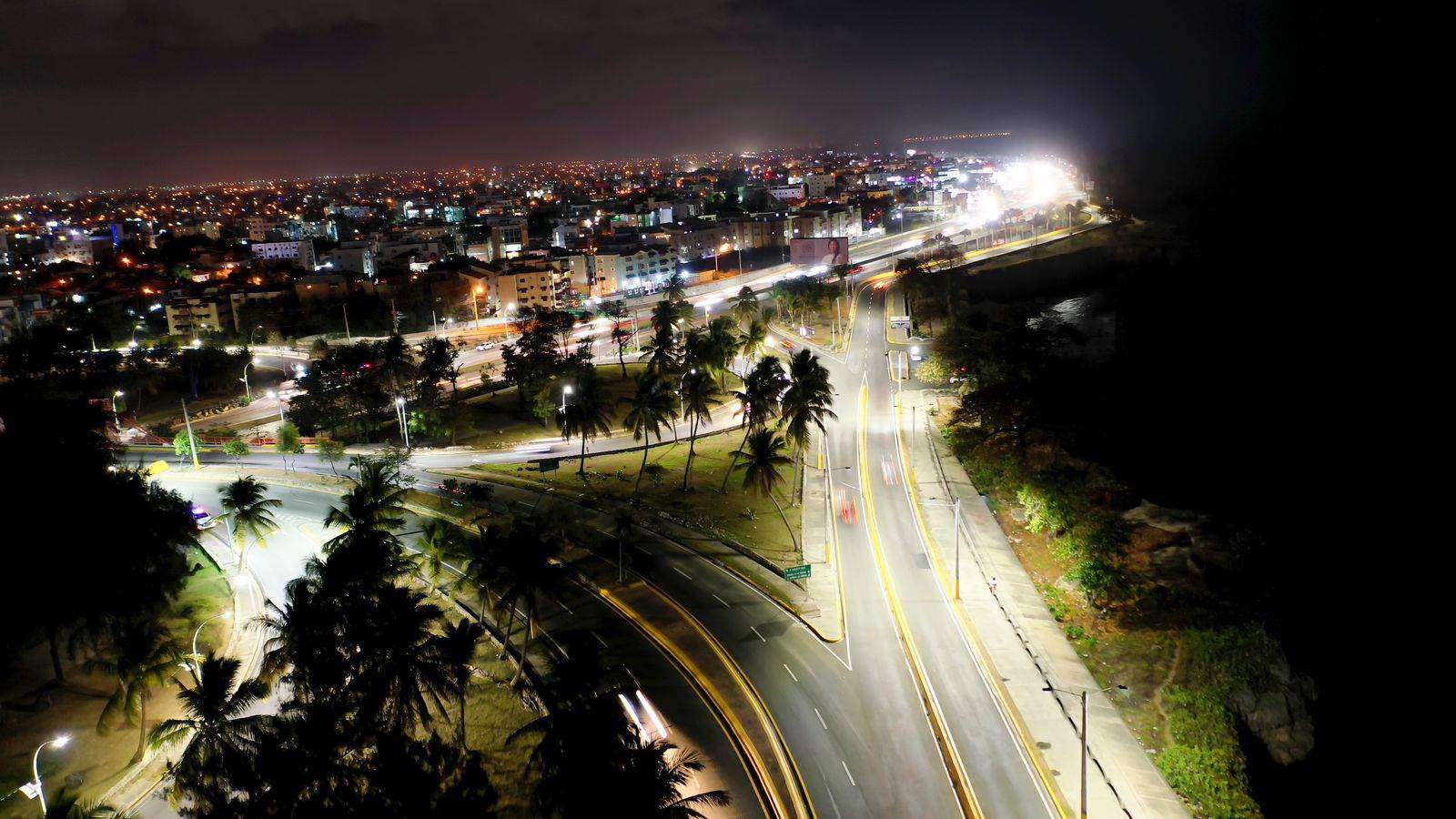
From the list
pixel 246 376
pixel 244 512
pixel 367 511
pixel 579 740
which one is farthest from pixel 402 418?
pixel 579 740

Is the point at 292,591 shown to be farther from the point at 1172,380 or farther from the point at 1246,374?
the point at 1246,374

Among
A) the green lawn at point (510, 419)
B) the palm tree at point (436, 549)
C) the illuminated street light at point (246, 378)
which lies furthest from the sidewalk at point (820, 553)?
the illuminated street light at point (246, 378)

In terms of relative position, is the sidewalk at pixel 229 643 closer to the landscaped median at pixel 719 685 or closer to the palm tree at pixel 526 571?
the palm tree at pixel 526 571

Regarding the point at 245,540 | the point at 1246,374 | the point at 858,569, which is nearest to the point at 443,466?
the point at 245,540

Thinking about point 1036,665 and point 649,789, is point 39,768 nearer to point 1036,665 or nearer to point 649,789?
point 649,789

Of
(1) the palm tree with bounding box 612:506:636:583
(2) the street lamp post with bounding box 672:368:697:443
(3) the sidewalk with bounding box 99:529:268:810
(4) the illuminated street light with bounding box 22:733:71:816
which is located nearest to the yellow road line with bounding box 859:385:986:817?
(1) the palm tree with bounding box 612:506:636:583
